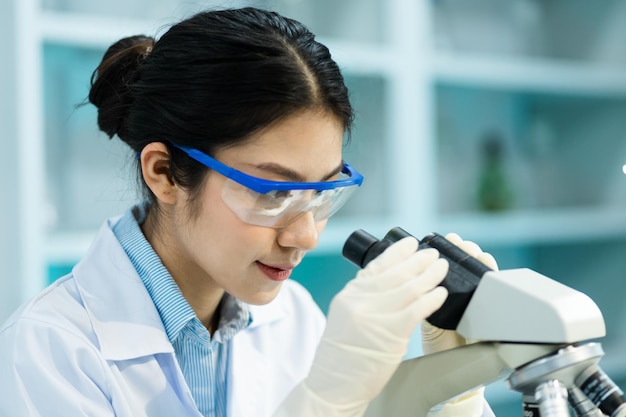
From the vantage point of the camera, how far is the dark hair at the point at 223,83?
1.19m

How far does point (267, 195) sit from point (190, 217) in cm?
17

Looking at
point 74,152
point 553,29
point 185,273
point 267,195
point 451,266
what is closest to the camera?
point 451,266

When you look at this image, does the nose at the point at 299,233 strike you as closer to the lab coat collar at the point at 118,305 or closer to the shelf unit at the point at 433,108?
the lab coat collar at the point at 118,305

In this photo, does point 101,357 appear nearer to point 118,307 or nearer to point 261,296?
point 118,307

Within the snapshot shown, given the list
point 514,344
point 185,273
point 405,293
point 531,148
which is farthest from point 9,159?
point 531,148

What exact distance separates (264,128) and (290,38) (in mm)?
180

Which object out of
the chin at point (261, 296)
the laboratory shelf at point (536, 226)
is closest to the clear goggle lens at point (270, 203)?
the chin at point (261, 296)

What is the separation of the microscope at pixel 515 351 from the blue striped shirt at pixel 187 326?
0.40 meters

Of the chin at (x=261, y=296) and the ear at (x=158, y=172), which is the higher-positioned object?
the ear at (x=158, y=172)

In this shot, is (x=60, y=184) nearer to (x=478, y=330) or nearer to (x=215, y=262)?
(x=215, y=262)

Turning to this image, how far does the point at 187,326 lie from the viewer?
1330mm

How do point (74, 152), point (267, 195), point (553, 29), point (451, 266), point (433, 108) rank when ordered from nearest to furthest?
point (451, 266) < point (267, 195) < point (74, 152) < point (433, 108) < point (553, 29)

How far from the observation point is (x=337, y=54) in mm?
2379

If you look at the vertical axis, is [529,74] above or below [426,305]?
above
